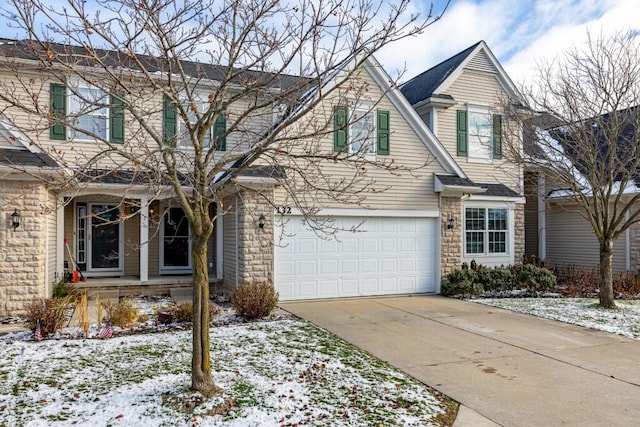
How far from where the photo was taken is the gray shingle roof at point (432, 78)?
14.8 m

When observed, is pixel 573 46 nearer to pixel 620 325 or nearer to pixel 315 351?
pixel 620 325

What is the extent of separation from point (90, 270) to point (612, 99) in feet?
45.0

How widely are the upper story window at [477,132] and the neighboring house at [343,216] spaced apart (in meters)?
0.04

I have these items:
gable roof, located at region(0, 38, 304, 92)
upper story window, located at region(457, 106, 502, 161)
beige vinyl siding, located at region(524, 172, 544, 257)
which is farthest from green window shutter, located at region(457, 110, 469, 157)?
gable roof, located at region(0, 38, 304, 92)

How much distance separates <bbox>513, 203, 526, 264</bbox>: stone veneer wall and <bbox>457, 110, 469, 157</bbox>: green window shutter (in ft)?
8.38

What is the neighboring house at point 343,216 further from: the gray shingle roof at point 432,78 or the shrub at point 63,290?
the shrub at point 63,290

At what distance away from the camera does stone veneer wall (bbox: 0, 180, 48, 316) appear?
932 centimetres

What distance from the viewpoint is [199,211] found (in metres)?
5.06

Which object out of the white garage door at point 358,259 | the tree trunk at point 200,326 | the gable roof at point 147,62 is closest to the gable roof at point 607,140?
the white garage door at point 358,259

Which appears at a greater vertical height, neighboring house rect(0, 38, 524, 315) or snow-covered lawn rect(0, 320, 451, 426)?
neighboring house rect(0, 38, 524, 315)

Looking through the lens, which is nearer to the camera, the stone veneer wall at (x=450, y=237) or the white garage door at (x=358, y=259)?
the white garage door at (x=358, y=259)

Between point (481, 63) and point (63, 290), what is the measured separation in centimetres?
1355

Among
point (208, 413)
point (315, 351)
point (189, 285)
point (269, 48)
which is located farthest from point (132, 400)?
point (189, 285)

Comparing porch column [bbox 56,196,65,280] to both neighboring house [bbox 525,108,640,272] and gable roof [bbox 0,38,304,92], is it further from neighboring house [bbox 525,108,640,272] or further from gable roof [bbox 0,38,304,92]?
neighboring house [bbox 525,108,640,272]
